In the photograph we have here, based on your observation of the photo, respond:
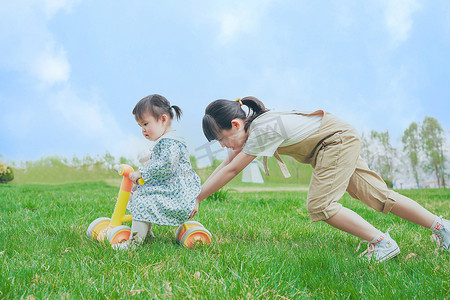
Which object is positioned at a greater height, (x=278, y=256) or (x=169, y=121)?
(x=169, y=121)

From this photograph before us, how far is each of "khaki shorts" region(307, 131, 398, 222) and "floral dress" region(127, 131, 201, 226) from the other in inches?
32.0

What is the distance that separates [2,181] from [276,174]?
11.1m

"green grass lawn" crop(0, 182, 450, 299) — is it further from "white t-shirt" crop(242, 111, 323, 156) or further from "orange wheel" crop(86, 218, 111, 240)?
"white t-shirt" crop(242, 111, 323, 156)

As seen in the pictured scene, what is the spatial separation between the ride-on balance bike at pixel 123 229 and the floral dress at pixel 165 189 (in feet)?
0.31

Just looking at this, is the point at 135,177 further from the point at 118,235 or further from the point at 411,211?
the point at 411,211

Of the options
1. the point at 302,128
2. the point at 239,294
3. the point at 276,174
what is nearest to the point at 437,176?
the point at 276,174

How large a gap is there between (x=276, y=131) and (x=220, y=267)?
915 mm

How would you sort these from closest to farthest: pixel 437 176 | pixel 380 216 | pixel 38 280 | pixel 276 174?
pixel 38 280, pixel 380 216, pixel 437 176, pixel 276 174

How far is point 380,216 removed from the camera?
14.0 ft

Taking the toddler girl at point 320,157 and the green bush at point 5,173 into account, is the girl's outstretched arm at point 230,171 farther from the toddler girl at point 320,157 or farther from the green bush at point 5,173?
the green bush at point 5,173

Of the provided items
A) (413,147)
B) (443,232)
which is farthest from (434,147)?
(443,232)

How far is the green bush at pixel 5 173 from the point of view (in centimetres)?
1320

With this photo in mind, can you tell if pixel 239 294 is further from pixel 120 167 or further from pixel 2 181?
pixel 2 181

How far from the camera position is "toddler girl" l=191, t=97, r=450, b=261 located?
2.30 meters
